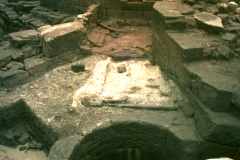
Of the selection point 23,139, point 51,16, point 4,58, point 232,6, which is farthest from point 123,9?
point 23,139

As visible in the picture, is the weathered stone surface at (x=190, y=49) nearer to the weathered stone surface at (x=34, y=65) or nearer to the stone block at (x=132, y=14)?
the weathered stone surface at (x=34, y=65)

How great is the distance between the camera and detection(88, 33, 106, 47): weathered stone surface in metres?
5.74

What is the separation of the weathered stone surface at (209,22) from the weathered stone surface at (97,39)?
2414 millimetres

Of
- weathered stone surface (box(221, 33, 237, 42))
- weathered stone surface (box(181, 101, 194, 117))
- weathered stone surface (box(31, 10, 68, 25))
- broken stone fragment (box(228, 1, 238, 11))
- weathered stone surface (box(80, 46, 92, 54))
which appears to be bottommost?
weathered stone surface (box(181, 101, 194, 117))

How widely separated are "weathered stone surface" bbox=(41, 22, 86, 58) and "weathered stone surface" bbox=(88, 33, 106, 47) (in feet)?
1.58

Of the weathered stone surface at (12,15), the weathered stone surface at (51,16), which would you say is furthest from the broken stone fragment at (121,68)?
the weathered stone surface at (12,15)

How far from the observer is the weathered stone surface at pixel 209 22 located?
4.18m

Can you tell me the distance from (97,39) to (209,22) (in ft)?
9.25

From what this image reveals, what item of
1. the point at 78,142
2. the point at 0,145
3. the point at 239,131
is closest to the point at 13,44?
the point at 0,145

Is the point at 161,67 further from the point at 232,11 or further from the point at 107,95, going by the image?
the point at 232,11

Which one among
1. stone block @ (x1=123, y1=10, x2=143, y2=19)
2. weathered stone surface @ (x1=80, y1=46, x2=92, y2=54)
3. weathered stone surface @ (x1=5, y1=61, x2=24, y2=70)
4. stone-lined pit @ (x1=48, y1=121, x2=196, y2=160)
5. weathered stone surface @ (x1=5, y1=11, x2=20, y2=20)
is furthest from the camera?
weathered stone surface @ (x1=5, y1=11, x2=20, y2=20)

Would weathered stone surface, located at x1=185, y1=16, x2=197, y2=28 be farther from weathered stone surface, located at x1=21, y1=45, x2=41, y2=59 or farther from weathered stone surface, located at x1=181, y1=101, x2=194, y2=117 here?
weathered stone surface, located at x1=21, y1=45, x2=41, y2=59

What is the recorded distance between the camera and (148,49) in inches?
220

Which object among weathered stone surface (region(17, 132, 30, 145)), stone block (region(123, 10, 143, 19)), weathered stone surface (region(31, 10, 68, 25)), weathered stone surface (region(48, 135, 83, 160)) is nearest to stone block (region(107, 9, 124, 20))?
stone block (region(123, 10, 143, 19))
